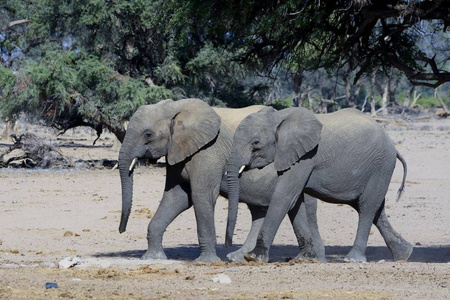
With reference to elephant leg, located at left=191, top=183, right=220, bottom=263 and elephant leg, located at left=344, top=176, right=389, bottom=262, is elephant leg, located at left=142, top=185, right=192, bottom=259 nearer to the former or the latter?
elephant leg, located at left=191, top=183, right=220, bottom=263

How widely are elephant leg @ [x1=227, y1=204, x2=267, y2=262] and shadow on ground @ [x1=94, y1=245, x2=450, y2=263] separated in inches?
21.7

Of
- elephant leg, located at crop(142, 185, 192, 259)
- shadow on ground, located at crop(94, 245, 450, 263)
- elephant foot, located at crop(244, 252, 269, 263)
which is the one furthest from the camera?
shadow on ground, located at crop(94, 245, 450, 263)

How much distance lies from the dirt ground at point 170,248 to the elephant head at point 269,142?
1.05 metres

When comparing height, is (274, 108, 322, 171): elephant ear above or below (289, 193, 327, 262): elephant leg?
above

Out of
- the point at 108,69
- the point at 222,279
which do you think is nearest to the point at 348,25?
the point at 222,279

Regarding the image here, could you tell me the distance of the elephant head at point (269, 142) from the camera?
32.8 ft

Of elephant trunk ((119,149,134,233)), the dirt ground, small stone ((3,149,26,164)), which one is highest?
A: elephant trunk ((119,149,134,233))

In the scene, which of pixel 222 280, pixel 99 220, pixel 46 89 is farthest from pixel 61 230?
pixel 46 89

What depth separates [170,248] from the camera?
39.7 ft

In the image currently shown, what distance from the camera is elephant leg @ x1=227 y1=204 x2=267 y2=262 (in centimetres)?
1031

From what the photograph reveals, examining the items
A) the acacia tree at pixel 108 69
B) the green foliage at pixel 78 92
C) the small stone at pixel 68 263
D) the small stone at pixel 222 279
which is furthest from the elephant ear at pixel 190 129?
the green foliage at pixel 78 92

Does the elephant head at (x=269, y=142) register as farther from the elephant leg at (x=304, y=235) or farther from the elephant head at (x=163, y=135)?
the elephant leg at (x=304, y=235)

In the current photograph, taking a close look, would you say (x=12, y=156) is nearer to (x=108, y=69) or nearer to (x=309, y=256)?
(x=108, y=69)

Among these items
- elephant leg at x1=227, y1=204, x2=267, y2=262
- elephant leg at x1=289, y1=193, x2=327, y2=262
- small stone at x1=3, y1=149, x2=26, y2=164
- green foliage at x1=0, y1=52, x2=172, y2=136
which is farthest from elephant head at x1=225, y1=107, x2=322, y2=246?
small stone at x1=3, y1=149, x2=26, y2=164
